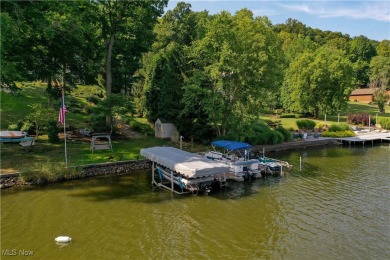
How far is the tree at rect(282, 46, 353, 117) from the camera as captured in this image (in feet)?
211

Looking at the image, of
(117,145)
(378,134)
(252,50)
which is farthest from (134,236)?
(378,134)

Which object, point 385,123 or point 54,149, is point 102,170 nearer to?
point 54,149

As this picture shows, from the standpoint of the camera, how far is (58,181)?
84.8ft

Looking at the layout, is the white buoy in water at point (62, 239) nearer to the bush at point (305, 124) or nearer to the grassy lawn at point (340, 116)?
the grassy lawn at point (340, 116)

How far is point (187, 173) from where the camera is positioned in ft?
75.3

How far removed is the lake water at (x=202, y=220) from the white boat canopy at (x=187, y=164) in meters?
1.94

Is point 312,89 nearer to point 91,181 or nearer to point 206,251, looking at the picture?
point 91,181

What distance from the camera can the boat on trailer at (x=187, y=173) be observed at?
76.6 ft

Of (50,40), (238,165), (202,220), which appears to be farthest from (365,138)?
(50,40)

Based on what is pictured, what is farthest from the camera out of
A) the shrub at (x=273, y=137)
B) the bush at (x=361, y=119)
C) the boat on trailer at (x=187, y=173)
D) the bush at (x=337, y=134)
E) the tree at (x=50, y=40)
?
the bush at (x=361, y=119)

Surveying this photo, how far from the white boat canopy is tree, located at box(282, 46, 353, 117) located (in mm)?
44891

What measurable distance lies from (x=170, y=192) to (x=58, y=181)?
891cm

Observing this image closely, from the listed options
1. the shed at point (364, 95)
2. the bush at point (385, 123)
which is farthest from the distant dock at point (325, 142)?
the shed at point (364, 95)

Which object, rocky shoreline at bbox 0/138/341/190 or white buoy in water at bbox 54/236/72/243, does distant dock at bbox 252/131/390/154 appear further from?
white buoy in water at bbox 54/236/72/243
